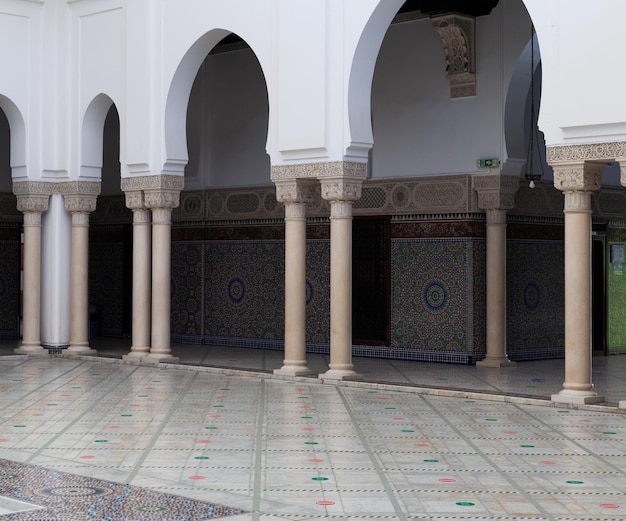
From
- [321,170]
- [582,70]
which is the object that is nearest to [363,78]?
[321,170]

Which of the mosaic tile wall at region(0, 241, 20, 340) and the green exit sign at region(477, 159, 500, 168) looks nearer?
the green exit sign at region(477, 159, 500, 168)

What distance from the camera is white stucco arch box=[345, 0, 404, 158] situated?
8.62 metres

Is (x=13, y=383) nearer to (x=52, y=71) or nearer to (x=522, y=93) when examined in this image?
(x=52, y=71)

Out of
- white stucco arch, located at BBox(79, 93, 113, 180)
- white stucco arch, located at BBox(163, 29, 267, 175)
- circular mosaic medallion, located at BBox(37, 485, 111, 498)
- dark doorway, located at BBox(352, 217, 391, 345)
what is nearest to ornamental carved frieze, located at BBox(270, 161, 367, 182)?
white stucco arch, located at BBox(163, 29, 267, 175)

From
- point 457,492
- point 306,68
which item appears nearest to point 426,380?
point 306,68

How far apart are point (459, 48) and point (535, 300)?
8.08 feet

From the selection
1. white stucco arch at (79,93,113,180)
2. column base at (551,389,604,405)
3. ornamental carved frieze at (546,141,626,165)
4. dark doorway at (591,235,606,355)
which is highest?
white stucco arch at (79,93,113,180)

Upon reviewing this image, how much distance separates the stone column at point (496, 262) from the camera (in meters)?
9.96

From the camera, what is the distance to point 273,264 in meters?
11.8

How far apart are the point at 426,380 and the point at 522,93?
2.77m

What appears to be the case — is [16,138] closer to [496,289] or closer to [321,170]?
[321,170]

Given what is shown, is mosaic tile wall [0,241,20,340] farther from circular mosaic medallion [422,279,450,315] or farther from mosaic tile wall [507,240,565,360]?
mosaic tile wall [507,240,565,360]

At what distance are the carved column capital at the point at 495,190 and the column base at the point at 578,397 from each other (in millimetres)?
2881

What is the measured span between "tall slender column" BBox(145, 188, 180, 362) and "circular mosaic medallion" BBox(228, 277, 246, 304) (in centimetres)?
191
